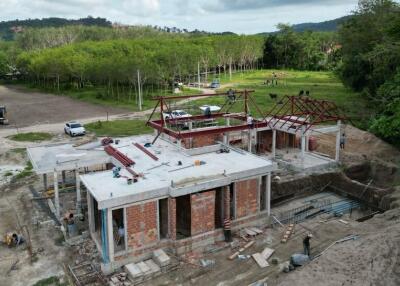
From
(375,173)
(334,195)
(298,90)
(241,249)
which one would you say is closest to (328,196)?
(334,195)

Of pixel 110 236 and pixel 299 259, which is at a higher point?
pixel 110 236

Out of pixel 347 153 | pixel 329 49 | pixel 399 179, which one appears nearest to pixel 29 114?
pixel 347 153

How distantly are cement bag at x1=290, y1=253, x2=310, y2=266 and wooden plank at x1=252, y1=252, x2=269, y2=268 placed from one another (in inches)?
40.0

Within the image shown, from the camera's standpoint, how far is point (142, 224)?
1628 centimetres

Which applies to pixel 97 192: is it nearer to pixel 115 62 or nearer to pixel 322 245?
pixel 322 245

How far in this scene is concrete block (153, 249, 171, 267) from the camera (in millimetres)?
15659

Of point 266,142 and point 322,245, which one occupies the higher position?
point 266,142

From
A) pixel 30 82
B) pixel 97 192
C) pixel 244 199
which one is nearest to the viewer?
pixel 97 192

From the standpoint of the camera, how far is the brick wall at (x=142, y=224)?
1606 cm

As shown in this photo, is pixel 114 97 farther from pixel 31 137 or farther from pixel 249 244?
pixel 249 244

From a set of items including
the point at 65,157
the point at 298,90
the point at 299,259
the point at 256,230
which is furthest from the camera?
the point at 298,90

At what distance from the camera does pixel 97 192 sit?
1636 cm

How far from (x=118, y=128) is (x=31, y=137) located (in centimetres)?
762

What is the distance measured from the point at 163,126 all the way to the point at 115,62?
38.9 metres
